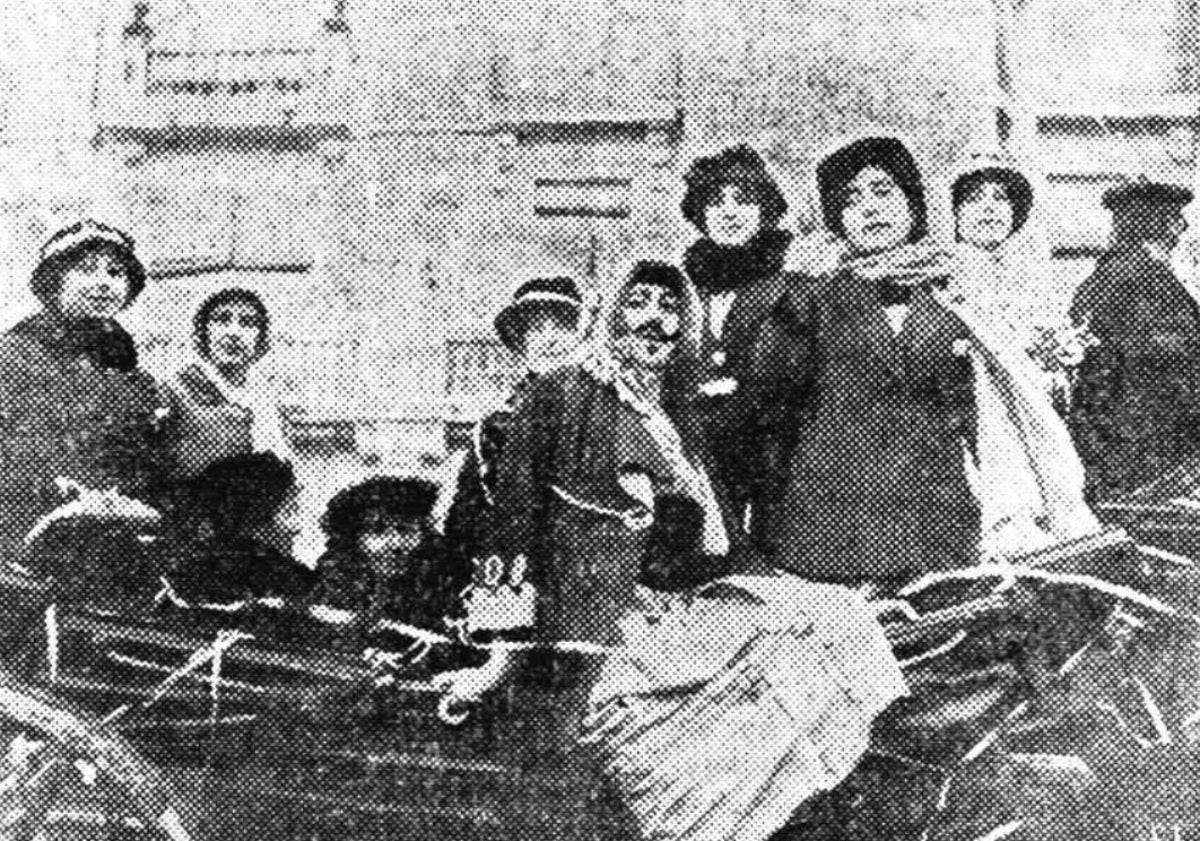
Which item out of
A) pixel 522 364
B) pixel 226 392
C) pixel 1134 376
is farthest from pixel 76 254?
pixel 1134 376

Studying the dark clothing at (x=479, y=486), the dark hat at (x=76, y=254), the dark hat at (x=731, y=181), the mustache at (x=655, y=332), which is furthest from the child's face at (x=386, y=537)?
the dark hat at (x=731, y=181)

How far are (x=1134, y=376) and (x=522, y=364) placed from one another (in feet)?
5.64

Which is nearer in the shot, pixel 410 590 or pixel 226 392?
pixel 410 590

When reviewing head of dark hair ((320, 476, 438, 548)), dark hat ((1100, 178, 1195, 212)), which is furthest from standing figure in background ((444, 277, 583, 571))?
dark hat ((1100, 178, 1195, 212))

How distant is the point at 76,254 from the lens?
425 cm

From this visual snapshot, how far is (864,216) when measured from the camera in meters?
4.28

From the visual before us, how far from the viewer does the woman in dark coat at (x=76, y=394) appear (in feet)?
13.8

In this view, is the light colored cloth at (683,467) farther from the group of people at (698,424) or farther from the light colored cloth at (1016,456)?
the light colored cloth at (1016,456)

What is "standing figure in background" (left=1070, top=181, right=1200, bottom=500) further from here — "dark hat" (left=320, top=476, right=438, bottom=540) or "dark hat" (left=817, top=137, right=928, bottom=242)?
"dark hat" (left=320, top=476, right=438, bottom=540)

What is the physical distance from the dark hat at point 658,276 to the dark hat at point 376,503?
802 mm

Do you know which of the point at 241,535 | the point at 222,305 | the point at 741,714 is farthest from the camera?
the point at 222,305

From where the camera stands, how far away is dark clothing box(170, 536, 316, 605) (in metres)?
4.15

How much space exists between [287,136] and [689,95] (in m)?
1.14

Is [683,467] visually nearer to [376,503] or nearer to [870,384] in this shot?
[870,384]
